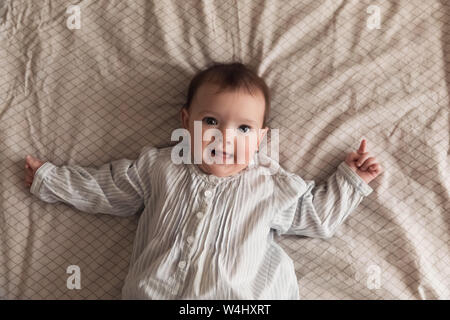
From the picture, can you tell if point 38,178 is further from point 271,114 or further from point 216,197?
point 271,114

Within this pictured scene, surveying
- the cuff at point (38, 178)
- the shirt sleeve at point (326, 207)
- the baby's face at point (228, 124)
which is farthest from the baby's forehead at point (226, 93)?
the cuff at point (38, 178)

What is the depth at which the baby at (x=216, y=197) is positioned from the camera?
45.6 inches

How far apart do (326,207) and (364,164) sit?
6.0 inches

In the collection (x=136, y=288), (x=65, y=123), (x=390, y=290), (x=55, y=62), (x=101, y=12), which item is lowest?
(x=390, y=290)

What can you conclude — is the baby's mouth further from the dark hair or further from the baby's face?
the dark hair

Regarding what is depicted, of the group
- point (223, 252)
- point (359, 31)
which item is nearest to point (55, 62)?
point (223, 252)

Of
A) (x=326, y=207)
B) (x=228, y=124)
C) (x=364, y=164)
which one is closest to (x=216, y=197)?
(x=228, y=124)

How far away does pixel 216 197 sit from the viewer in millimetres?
1226

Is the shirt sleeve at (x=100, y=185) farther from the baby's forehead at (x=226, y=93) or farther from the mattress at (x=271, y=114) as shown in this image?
the baby's forehead at (x=226, y=93)

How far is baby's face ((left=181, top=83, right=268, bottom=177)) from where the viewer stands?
120 centimetres

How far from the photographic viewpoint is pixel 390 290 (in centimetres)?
123
